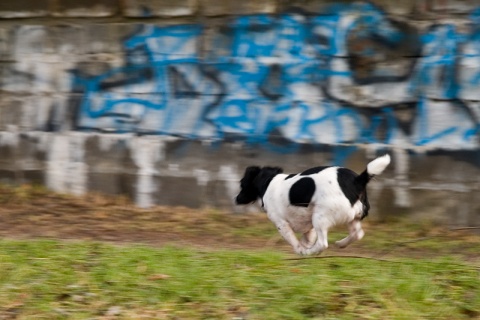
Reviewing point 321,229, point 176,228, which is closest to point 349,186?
point 321,229

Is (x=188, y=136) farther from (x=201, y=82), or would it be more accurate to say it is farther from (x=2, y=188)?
(x=2, y=188)

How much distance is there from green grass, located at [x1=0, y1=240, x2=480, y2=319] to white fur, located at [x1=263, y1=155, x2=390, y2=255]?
440mm

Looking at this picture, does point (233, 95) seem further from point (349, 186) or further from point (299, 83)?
point (349, 186)

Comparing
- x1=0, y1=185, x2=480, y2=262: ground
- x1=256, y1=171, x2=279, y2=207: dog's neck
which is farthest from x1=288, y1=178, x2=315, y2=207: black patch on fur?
x1=0, y1=185, x2=480, y2=262: ground

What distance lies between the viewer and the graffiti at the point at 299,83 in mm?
8500

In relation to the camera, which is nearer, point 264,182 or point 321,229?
point 321,229

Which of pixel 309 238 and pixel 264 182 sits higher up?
pixel 264 182

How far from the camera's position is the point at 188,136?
30.9 feet

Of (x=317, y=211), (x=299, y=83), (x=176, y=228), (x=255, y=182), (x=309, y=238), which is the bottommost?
(x=176, y=228)

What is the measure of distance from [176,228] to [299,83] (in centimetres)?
209

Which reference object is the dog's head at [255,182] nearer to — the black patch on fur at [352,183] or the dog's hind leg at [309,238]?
the dog's hind leg at [309,238]

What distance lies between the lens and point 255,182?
727cm

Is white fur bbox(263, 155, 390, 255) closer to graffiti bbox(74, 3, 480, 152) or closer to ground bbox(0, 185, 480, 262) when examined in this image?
ground bbox(0, 185, 480, 262)

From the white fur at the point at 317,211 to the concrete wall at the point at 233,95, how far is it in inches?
79.2
